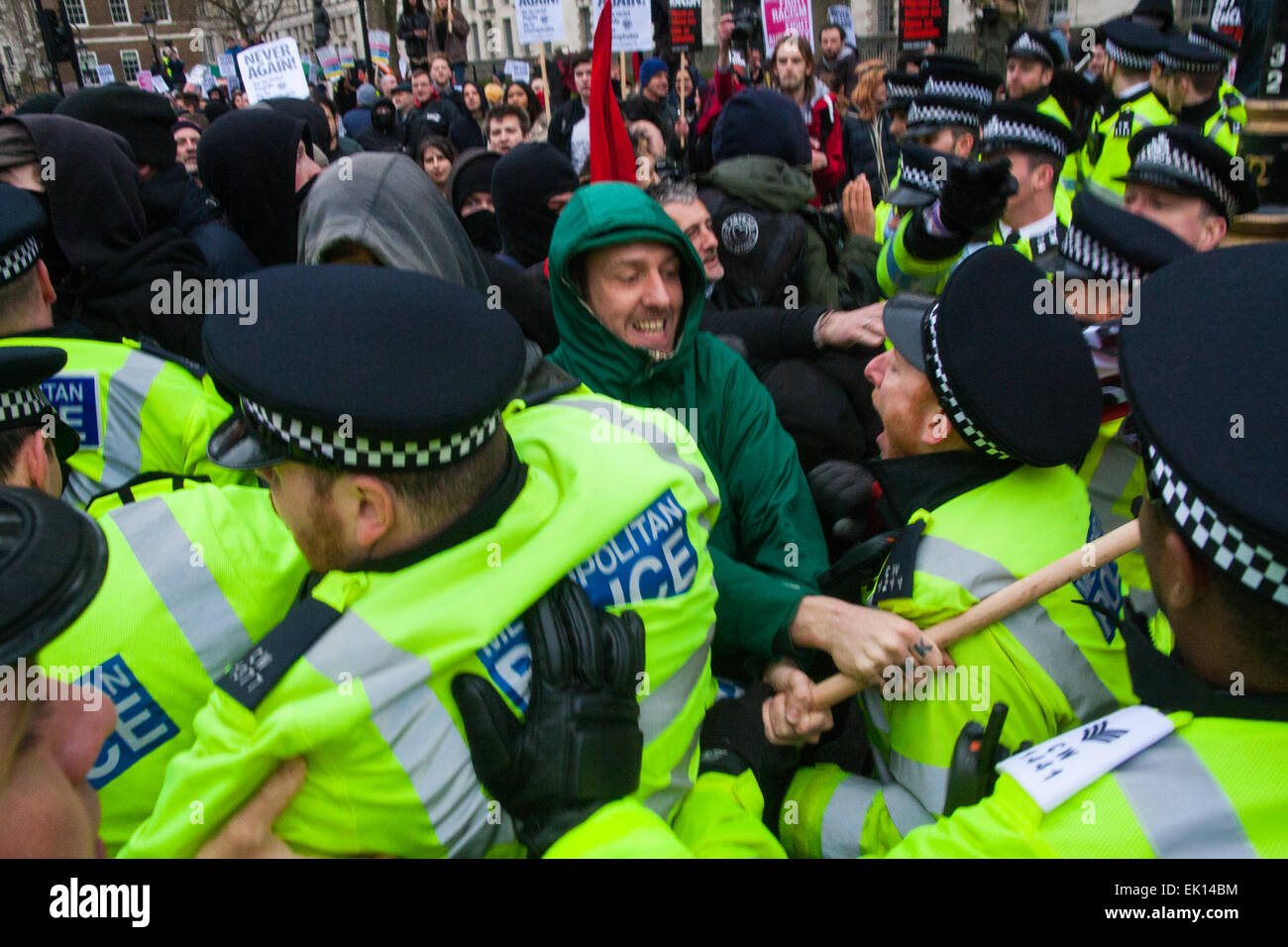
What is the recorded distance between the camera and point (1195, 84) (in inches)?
214

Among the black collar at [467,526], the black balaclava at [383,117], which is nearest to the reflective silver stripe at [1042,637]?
the black collar at [467,526]

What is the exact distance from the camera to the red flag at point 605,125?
136 inches

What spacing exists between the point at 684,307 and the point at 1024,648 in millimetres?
1285

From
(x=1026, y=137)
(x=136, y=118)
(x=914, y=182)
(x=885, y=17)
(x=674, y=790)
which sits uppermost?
(x=885, y=17)

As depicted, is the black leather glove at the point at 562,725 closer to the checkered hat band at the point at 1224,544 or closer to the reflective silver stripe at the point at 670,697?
the reflective silver stripe at the point at 670,697

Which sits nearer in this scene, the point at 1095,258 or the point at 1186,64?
the point at 1095,258

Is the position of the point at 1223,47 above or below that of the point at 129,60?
below

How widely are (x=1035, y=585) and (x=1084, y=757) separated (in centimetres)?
55

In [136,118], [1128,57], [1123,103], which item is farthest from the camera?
[1128,57]

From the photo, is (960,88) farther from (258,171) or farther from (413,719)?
(413,719)

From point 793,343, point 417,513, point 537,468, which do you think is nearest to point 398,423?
point 417,513

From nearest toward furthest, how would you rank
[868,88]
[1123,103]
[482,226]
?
1. [482,226]
2. [1123,103]
3. [868,88]

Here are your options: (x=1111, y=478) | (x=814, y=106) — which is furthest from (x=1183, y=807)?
(x=814, y=106)

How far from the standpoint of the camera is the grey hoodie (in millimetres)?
2080
